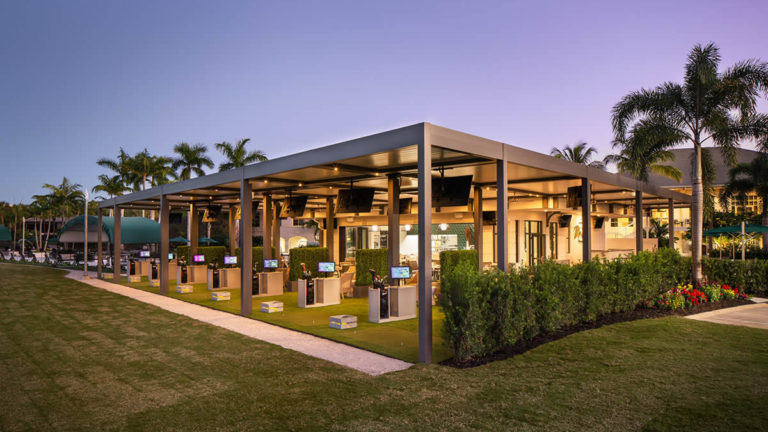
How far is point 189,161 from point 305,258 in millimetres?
20714

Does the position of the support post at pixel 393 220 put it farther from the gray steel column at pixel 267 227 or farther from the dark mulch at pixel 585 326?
the gray steel column at pixel 267 227

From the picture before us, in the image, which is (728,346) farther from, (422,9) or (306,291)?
(422,9)

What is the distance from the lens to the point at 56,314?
10.7m

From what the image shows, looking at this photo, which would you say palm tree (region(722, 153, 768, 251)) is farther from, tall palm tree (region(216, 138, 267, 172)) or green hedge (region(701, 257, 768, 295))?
tall palm tree (region(216, 138, 267, 172))

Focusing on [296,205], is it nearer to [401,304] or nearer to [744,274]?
[401,304]

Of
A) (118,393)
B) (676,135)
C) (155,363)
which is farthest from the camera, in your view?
(676,135)

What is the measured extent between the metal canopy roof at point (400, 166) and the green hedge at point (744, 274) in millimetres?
2873

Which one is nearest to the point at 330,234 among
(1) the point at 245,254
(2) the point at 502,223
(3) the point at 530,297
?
(1) the point at 245,254

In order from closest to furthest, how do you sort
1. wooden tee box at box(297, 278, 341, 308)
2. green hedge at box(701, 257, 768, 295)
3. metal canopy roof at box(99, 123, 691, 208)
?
metal canopy roof at box(99, 123, 691, 208), wooden tee box at box(297, 278, 341, 308), green hedge at box(701, 257, 768, 295)

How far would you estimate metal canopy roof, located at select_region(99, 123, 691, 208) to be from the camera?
7020 millimetres

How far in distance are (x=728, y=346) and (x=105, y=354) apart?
9.80m

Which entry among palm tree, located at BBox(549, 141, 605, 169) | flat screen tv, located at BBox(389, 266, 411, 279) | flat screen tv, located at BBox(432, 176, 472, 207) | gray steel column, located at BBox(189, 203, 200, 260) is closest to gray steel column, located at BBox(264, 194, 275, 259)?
gray steel column, located at BBox(189, 203, 200, 260)

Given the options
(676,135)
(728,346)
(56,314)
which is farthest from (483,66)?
(56,314)

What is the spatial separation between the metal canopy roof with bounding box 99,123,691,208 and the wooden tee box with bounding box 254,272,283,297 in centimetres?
280
